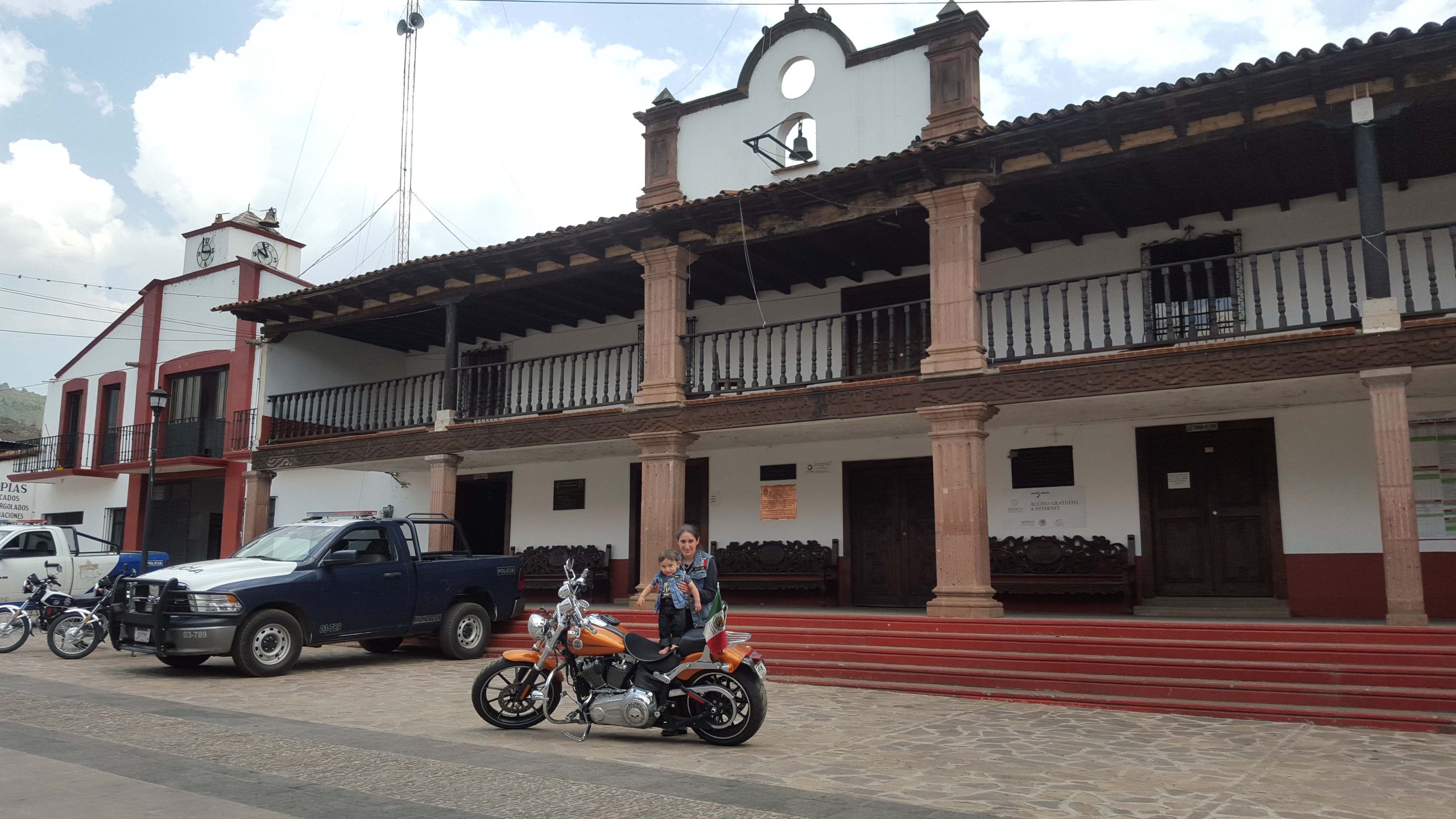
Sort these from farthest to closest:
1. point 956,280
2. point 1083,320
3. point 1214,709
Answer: point 1083,320 < point 956,280 < point 1214,709

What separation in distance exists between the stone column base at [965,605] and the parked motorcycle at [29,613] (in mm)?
10719

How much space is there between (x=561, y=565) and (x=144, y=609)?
7.55 m

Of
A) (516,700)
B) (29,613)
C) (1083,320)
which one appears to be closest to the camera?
(516,700)

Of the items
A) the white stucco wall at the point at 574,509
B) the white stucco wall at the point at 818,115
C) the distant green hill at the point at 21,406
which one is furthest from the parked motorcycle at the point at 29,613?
the distant green hill at the point at 21,406

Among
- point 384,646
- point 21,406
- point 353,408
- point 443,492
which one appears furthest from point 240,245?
point 21,406

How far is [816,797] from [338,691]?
6.06 meters

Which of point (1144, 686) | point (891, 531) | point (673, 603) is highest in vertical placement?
point (891, 531)

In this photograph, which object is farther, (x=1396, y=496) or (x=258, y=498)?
(x=258, y=498)

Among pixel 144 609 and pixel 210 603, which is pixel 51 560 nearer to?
pixel 144 609

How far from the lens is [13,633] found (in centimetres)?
1346

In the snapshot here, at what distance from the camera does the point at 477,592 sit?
13.0 metres

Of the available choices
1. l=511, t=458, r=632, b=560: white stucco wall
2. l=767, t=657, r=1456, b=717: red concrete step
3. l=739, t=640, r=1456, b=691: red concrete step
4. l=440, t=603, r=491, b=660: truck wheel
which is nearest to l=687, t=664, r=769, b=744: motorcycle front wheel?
l=767, t=657, r=1456, b=717: red concrete step

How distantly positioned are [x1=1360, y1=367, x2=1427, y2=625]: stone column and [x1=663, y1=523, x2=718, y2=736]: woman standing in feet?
19.9

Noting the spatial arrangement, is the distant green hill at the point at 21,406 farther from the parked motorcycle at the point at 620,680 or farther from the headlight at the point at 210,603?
the parked motorcycle at the point at 620,680
